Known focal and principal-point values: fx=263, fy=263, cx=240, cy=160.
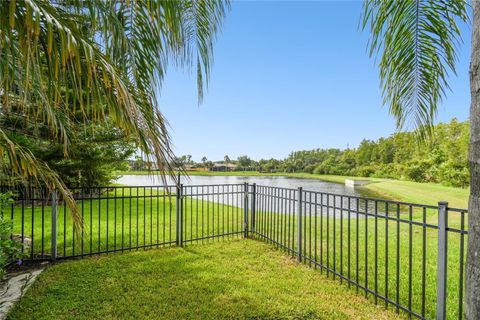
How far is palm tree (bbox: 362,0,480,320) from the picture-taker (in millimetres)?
1924

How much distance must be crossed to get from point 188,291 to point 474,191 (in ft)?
10.1

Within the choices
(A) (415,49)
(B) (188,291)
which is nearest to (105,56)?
(A) (415,49)

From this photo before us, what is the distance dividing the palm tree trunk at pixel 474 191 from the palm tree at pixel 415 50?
2.98ft

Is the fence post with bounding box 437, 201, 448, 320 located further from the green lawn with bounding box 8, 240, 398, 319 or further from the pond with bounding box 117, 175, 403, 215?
the pond with bounding box 117, 175, 403, 215

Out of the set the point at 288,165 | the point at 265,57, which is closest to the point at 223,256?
the point at 265,57

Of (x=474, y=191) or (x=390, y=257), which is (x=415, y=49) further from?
(x=390, y=257)

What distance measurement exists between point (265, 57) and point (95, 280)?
706cm

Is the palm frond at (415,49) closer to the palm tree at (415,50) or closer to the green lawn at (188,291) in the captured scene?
the palm tree at (415,50)

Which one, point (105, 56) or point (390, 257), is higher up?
point (105, 56)

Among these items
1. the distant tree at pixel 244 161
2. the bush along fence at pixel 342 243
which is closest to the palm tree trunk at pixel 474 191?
the bush along fence at pixel 342 243

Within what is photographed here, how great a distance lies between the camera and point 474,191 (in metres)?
1.12

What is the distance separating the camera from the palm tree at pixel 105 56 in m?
0.90

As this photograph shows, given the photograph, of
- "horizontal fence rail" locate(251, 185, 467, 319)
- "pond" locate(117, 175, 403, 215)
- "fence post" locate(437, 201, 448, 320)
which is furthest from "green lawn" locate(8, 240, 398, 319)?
"pond" locate(117, 175, 403, 215)

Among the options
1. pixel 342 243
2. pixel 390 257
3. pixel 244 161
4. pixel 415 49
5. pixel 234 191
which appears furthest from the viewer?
pixel 244 161
